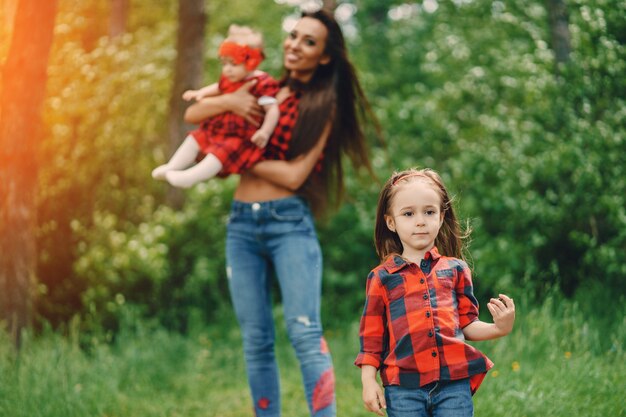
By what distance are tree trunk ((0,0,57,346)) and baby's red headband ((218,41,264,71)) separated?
6.90 feet

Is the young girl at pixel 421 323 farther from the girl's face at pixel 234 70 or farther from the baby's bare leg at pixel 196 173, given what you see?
the girl's face at pixel 234 70

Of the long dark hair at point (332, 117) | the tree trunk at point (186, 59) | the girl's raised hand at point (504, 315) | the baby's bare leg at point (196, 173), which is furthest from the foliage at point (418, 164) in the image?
the girl's raised hand at point (504, 315)

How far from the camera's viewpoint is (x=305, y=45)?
3.57m

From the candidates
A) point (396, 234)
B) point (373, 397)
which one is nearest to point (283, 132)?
point (396, 234)

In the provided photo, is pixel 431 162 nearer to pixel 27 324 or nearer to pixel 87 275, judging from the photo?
pixel 87 275

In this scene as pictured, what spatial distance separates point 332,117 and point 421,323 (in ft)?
4.97

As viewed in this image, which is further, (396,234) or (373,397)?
(396,234)

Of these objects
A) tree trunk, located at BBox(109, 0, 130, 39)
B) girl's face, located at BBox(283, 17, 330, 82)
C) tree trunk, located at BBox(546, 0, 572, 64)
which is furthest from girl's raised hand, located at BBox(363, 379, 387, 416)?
tree trunk, located at BBox(109, 0, 130, 39)

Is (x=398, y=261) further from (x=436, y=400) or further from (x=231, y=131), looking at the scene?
(x=231, y=131)

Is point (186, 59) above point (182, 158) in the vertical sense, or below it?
above

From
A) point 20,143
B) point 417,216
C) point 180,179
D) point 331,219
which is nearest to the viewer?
point 417,216

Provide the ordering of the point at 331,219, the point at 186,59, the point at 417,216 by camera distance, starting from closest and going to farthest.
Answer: the point at 417,216, the point at 331,219, the point at 186,59

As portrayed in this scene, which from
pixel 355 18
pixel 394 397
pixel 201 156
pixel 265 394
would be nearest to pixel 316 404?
pixel 265 394

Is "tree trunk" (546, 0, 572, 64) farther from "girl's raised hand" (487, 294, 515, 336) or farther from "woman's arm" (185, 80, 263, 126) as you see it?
"girl's raised hand" (487, 294, 515, 336)
